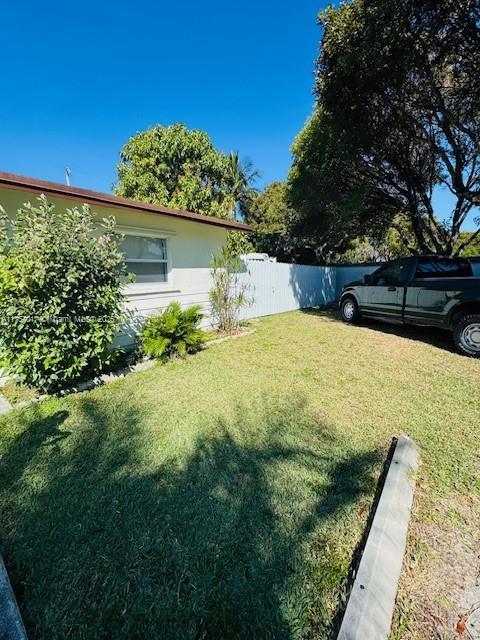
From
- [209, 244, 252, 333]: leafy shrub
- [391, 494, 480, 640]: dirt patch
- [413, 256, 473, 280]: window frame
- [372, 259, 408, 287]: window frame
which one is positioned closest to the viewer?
[391, 494, 480, 640]: dirt patch

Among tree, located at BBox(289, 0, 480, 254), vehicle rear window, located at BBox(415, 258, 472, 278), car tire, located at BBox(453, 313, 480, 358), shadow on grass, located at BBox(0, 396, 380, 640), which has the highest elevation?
tree, located at BBox(289, 0, 480, 254)

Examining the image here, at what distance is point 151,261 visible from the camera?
6.32 metres

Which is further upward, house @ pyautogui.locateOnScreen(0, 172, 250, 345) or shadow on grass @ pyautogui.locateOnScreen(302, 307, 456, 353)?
house @ pyautogui.locateOnScreen(0, 172, 250, 345)

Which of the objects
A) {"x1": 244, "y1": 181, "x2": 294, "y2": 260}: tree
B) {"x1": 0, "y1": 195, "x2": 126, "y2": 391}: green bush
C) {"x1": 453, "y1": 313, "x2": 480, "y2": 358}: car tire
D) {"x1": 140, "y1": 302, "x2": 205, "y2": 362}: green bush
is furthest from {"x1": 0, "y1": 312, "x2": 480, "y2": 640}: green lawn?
{"x1": 244, "y1": 181, "x2": 294, "y2": 260}: tree

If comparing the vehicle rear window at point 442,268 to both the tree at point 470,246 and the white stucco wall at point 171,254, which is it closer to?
the white stucco wall at point 171,254

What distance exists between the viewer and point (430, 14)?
566cm

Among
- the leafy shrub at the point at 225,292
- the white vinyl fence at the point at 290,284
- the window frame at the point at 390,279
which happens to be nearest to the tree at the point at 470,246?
the white vinyl fence at the point at 290,284

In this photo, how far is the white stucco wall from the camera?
5.15 m

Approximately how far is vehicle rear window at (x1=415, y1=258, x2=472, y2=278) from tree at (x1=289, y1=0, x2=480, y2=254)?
3.59 meters

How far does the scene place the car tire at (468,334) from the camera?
5004 mm

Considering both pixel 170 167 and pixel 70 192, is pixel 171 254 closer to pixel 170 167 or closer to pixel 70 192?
pixel 70 192

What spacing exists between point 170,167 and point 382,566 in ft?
66.0

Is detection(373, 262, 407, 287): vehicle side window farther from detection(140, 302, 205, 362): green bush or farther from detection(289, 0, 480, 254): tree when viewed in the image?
detection(140, 302, 205, 362): green bush

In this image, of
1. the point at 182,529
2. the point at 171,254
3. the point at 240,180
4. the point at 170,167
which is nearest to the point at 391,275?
the point at 171,254
